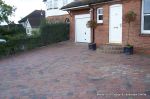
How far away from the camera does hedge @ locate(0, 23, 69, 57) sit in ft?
82.4

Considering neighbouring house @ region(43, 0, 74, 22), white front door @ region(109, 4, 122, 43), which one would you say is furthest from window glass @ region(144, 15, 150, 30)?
neighbouring house @ region(43, 0, 74, 22)

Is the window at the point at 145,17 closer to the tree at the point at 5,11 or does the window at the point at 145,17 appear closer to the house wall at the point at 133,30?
the house wall at the point at 133,30

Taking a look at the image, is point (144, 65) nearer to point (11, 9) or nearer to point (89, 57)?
point (89, 57)

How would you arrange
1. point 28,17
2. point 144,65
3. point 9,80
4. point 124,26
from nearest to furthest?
point 9,80 < point 144,65 < point 124,26 < point 28,17

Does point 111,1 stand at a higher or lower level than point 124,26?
higher

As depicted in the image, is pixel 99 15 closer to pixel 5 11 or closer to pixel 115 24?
pixel 115 24

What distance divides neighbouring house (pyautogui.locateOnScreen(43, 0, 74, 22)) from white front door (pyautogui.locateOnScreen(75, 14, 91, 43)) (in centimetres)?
721

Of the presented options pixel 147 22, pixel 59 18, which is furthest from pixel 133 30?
pixel 59 18

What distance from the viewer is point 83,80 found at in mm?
11680

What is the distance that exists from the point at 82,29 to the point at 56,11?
1153 cm

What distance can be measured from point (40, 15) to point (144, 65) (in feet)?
148

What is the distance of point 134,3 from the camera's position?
59.4ft

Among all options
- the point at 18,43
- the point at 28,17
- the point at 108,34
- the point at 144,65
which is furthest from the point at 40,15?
the point at 144,65

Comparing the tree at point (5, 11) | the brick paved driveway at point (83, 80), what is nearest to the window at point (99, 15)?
the brick paved driveway at point (83, 80)
